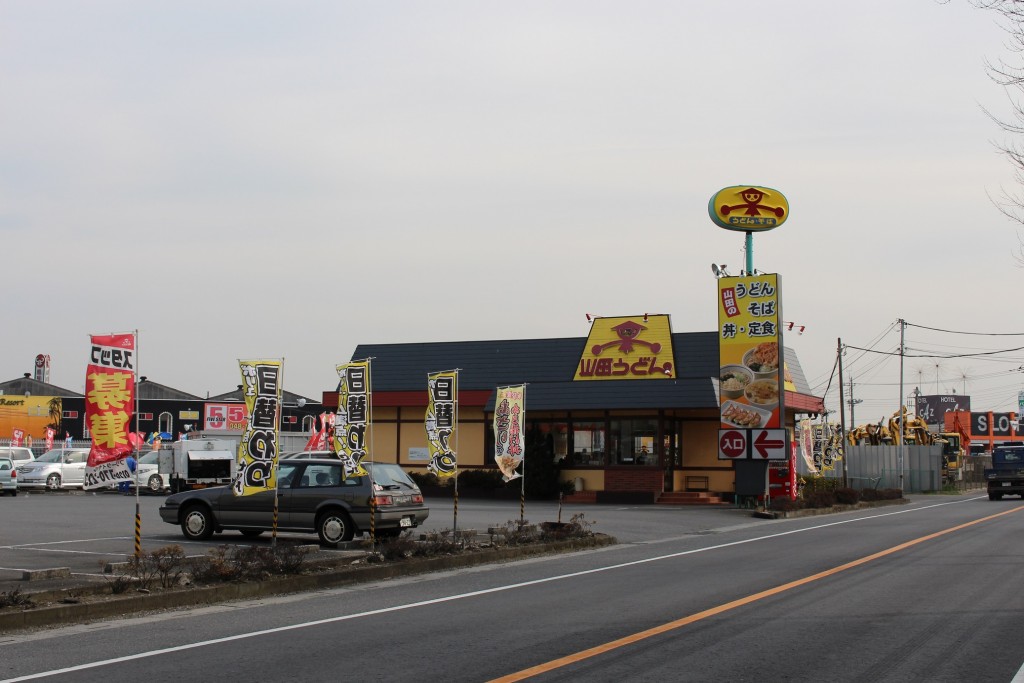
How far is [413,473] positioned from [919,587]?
105ft

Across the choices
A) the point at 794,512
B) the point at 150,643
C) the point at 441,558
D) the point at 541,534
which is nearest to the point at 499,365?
the point at 794,512

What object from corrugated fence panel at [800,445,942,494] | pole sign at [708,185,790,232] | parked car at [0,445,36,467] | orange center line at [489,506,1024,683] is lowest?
corrugated fence panel at [800,445,942,494]

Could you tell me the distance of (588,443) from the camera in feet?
133

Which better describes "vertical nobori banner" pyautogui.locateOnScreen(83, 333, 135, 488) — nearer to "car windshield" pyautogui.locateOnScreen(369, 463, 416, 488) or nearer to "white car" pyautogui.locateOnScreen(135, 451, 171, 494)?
"car windshield" pyautogui.locateOnScreen(369, 463, 416, 488)

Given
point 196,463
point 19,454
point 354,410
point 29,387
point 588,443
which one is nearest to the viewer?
point 354,410

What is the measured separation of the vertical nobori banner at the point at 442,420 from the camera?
20391 mm

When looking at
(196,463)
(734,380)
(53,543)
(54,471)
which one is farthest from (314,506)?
(54,471)

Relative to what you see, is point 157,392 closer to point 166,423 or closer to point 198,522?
point 166,423

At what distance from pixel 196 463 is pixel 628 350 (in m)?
17.4

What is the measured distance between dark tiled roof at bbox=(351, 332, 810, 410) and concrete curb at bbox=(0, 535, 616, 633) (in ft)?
67.9

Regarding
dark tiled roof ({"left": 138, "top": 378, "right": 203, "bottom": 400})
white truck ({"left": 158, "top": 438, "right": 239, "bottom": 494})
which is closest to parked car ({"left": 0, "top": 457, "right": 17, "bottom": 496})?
white truck ({"left": 158, "top": 438, "right": 239, "bottom": 494})

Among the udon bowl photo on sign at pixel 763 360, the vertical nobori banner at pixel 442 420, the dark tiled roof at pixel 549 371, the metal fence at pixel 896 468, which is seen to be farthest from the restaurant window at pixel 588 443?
the metal fence at pixel 896 468

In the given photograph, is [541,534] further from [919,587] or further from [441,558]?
[919,587]

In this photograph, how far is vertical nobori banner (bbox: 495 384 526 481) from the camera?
2355 cm
